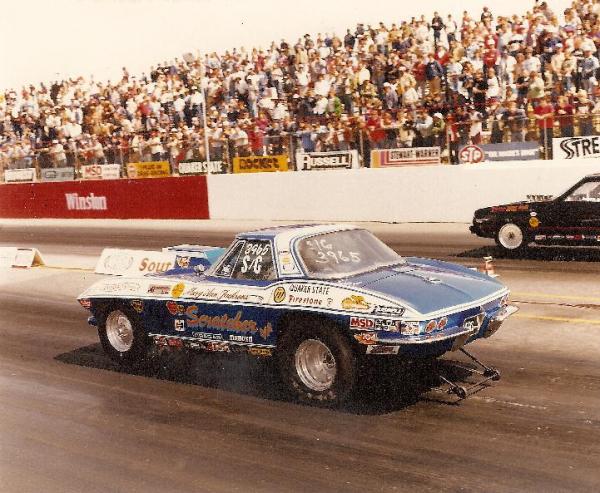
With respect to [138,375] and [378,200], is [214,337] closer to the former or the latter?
[138,375]

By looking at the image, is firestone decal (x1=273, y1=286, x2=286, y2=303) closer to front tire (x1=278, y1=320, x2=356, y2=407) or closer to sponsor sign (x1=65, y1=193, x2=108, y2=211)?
front tire (x1=278, y1=320, x2=356, y2=407)

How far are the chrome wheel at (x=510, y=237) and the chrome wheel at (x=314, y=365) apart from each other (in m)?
8.30

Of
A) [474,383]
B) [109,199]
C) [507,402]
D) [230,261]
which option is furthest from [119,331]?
[109,199]

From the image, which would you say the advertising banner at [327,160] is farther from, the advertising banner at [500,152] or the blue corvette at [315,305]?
the blue corvette at [315,305]

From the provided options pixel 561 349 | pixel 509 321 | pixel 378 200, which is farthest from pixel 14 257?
pixel 561 349

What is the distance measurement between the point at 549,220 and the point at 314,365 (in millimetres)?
8077

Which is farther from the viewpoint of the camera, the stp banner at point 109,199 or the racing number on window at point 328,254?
the stp banner at point 109,199

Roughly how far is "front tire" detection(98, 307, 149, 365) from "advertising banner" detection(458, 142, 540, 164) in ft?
40.8

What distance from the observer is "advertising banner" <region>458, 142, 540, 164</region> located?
18.2 meters

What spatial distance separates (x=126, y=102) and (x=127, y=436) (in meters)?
24.2

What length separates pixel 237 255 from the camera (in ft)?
24.1

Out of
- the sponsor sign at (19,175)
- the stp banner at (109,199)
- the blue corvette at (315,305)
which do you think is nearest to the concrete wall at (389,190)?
the stp banner at (109,199)

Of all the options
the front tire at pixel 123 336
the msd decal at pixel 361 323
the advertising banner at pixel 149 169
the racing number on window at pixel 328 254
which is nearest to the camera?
the msd decal at pixel 361 323

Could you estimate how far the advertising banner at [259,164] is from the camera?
2241cm
